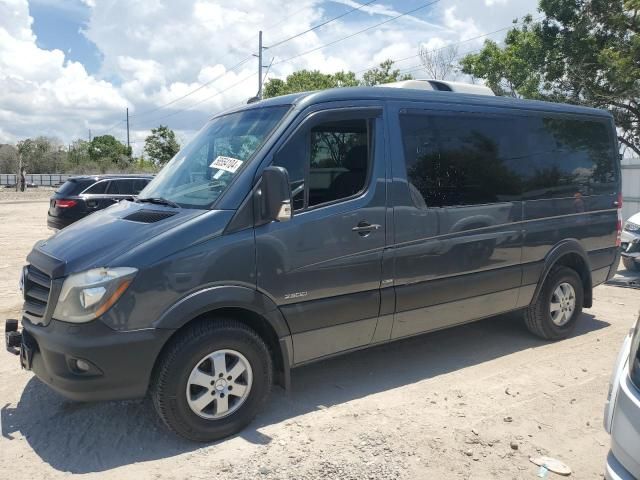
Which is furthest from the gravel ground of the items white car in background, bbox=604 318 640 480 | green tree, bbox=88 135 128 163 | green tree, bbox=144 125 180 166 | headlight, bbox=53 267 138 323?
green tree, bbox=88 135 128 163

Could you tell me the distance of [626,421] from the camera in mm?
2328

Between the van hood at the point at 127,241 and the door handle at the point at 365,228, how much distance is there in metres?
1.00

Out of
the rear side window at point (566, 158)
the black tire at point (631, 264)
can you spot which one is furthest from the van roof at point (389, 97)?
the black tire at point (631, 264)

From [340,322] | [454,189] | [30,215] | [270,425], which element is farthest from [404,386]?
[30,215]

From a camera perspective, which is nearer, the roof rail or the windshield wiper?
the windshield wiper

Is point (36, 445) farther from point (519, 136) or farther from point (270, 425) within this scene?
point (519, 136)

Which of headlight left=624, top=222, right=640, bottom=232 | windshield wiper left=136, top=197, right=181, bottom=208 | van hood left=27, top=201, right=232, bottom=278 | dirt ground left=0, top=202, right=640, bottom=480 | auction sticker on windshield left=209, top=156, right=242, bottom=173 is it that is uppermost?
auction sticker on windshield left=209, top=156, right=242, bottom=173

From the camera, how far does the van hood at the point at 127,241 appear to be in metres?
3.45

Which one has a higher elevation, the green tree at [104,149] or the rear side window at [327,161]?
the green tree at [104,149]

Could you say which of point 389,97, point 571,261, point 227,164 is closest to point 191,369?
point 227,164

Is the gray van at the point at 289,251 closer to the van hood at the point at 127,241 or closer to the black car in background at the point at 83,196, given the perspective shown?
the van hood at the point at 127,241

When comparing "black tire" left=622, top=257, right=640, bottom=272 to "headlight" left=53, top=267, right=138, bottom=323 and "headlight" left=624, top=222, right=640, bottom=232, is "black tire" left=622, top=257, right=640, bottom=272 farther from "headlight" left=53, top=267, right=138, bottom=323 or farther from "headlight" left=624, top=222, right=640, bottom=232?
"headlight" left=53, top=267, right=138, bottom=323

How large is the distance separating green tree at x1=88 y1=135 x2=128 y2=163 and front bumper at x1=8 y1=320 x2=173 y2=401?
74.4 meters

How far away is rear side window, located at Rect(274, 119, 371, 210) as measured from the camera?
398 cm
